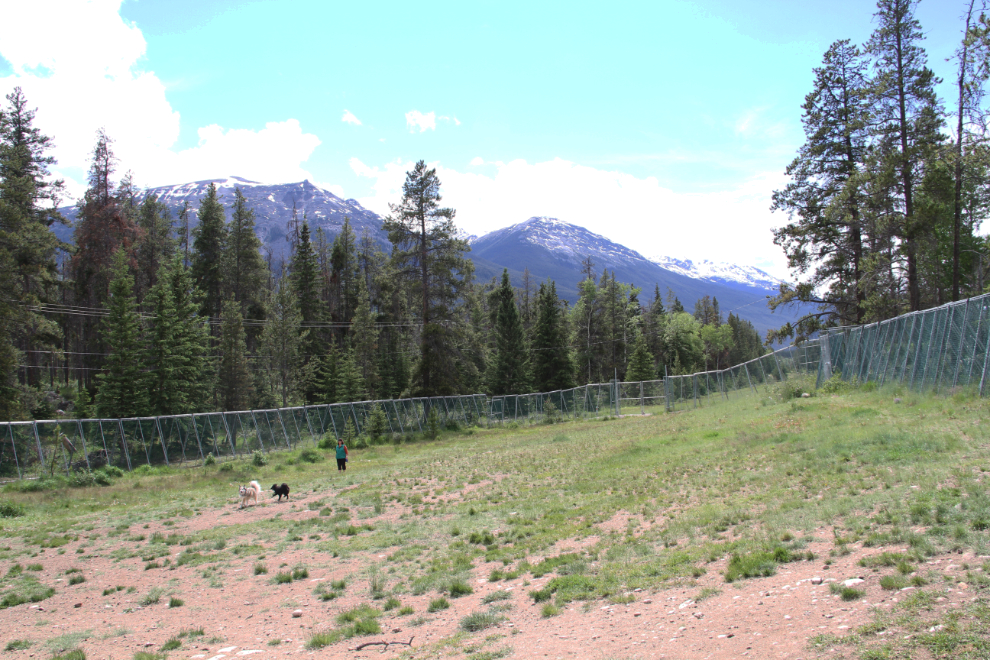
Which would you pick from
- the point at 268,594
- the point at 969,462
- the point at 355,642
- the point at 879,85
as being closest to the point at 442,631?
the point at 355,642

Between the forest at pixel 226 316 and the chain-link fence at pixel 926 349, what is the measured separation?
84.7 ft

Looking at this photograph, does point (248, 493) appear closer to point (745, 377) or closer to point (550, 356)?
point (745, 377)

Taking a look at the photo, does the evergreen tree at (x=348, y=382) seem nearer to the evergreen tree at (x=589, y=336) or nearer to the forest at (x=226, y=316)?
the forest at (x=226, y=316)

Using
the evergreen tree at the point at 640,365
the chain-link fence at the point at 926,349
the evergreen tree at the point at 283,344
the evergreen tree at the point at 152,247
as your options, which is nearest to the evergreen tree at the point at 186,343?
the evergreen tree at the point at 152,247

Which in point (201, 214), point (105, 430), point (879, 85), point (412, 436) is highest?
point (201, 214)

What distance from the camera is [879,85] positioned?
76.8 feet

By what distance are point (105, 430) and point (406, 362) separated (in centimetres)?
3222

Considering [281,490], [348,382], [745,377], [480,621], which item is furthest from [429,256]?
[480,621]

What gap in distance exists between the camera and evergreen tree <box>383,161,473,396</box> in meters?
42.4

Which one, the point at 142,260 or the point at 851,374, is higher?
the point at 142,260

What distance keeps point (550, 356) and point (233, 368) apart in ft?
103

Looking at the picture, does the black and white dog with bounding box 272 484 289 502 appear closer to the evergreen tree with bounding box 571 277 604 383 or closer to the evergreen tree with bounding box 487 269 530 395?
the evergreen tree with bounding box 487 269 530 395

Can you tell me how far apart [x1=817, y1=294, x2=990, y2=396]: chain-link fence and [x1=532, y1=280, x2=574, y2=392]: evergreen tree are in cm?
3783

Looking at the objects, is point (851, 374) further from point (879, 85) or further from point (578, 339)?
point (578, 339)
